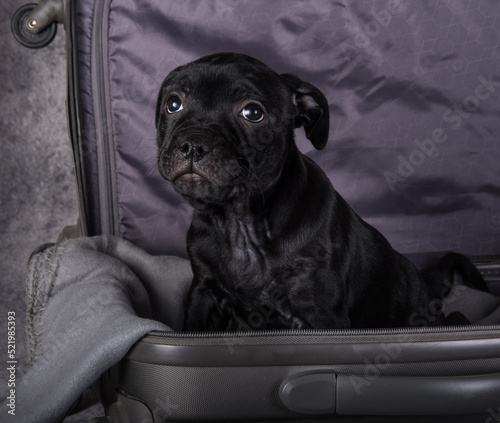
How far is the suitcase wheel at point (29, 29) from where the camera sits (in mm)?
1912

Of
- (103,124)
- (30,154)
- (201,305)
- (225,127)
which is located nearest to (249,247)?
(201,305)

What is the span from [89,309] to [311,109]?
72 cm

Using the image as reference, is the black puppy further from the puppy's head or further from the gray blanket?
the gray blanket

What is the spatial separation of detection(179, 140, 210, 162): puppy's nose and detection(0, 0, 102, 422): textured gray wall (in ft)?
4.67

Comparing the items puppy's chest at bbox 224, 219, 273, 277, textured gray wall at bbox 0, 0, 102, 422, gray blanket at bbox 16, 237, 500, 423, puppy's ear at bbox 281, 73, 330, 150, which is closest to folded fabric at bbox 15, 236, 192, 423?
gray blanket at bbox 16, 237, 500, 423

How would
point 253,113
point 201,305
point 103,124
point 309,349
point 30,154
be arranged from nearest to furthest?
point 309,349 < point 253,113 < point 201,305 < point 103,124 < point 30,154

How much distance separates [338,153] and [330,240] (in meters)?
0.66

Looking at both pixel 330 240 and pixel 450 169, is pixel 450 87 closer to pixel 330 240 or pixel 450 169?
pixel 450 169

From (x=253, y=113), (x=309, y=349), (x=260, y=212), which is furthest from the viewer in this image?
(x=260, y=212)

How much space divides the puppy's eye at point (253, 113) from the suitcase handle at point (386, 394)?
1.90 ft

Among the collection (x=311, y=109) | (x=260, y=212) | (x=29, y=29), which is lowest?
(x=260, y=212)

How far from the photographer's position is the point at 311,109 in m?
1.61

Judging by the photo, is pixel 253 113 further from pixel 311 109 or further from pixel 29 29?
pixel 29 29

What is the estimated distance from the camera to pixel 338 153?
2129 millimetres
